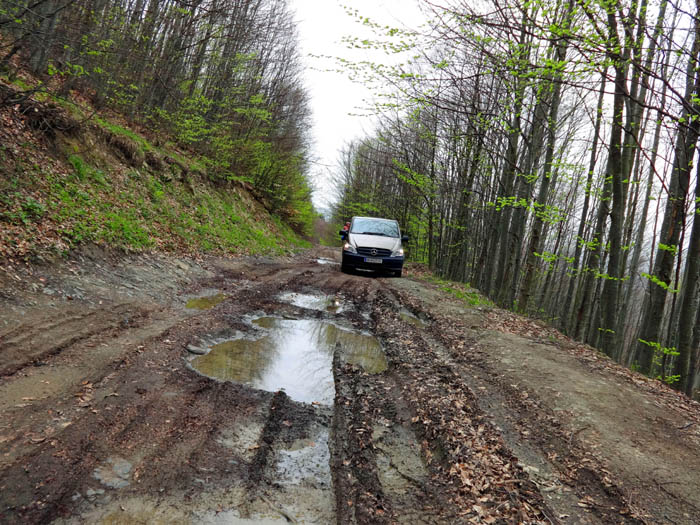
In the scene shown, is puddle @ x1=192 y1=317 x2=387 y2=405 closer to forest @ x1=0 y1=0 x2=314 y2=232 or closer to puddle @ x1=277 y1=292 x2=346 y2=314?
puddle @ x1=277 y1=292 x2=346 y2=314

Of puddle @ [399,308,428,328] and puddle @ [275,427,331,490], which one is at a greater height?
puddle @ [399,308,428,328]

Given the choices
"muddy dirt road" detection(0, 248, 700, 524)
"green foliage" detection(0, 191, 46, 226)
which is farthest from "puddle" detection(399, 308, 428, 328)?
"green foliage" detection(0, 191, 46, 226)

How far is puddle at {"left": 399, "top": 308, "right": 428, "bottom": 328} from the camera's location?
25.1 feet

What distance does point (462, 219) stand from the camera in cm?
1705

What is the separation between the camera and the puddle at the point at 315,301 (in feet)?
26.2

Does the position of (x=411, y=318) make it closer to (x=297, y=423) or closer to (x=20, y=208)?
(x=297, y=423)

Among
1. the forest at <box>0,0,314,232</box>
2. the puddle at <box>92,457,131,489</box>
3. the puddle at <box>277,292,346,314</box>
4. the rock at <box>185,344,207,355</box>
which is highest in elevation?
the forest at <box>0,0,314,232</box>

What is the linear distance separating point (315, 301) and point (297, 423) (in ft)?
16.5

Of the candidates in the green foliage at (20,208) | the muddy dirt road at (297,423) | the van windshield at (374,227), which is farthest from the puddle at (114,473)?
the van windshield at (374,227)

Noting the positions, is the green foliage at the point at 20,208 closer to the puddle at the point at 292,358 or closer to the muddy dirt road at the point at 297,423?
the muddy dirt road at the point at 297,423

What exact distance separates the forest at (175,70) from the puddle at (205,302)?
4050 mm

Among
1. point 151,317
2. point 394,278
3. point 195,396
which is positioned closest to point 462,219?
point 394,278

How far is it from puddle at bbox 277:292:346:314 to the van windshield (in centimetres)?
485

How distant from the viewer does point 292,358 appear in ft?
17.0
